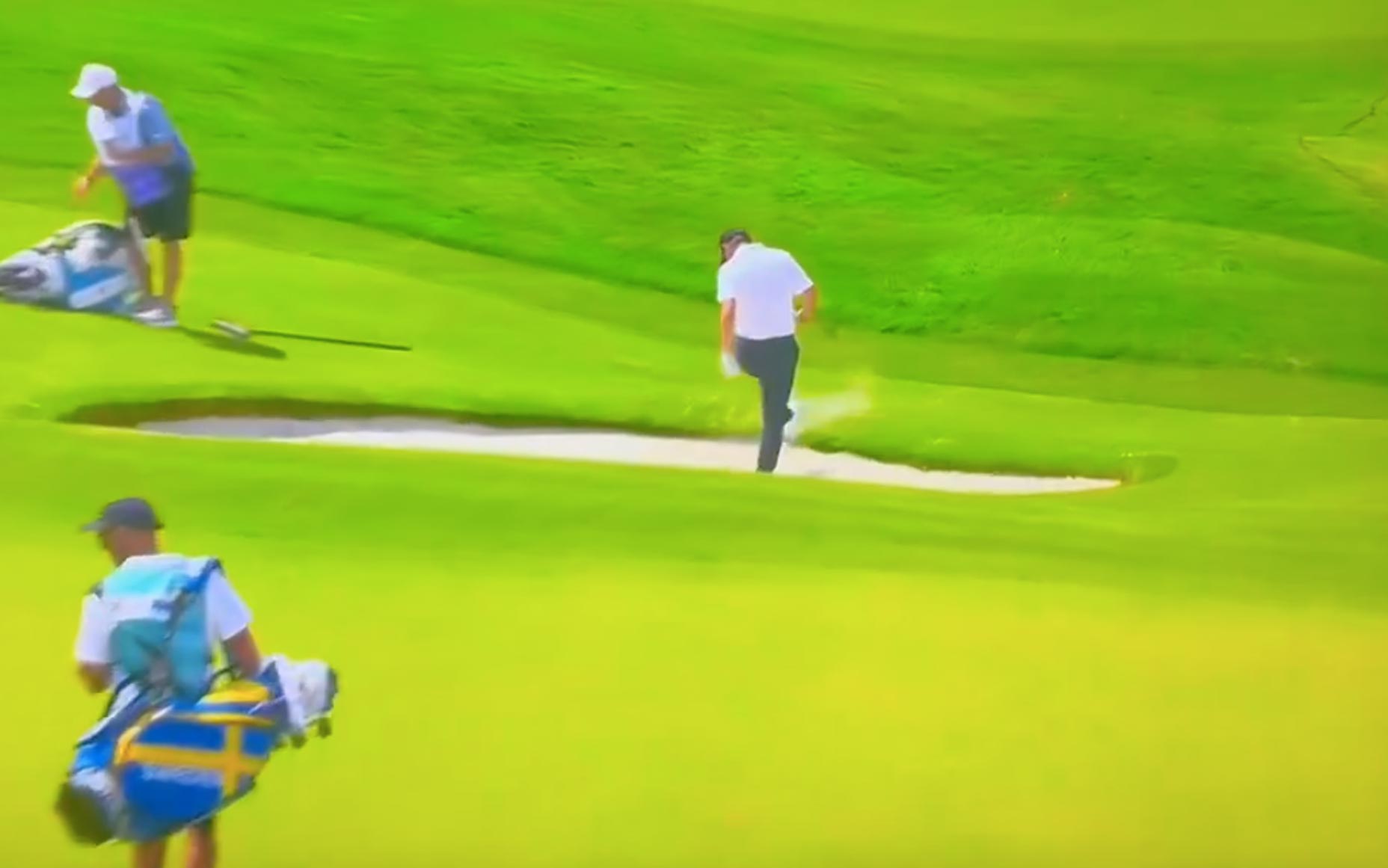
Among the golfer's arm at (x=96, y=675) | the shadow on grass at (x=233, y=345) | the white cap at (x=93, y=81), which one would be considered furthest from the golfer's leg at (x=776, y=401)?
the white cap at (x=93, y=81)

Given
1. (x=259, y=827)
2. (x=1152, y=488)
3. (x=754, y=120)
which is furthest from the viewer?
(x=754, y=120)

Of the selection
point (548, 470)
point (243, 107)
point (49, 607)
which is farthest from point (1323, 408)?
point (49, 607)

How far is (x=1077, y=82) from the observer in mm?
3680

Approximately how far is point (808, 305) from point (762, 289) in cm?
9

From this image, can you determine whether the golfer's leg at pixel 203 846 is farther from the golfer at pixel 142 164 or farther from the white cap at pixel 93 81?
the white cap at pixel 93 81

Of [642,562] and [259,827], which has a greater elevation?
[642,562]

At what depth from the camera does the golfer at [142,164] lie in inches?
132

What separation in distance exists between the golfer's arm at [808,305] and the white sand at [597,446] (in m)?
0.26

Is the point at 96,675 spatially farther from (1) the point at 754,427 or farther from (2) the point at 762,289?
(2) the point at 762,289

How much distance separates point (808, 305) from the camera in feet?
11.4

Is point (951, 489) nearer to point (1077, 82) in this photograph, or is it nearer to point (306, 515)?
point (1077, 82)

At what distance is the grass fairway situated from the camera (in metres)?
3.02

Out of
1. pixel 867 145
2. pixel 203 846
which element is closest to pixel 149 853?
pixel 203 846

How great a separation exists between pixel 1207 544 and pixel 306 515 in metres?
1.60
